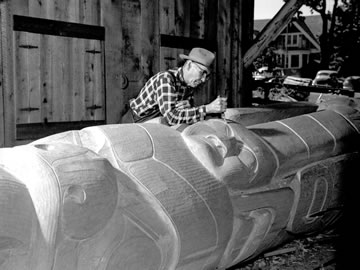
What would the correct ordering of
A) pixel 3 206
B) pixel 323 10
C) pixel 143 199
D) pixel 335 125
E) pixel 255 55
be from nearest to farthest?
1. pixel 3 206
2. pixel 143 199
3. pixel 335 125
4. pixel 255 55
5. pixel 323 10

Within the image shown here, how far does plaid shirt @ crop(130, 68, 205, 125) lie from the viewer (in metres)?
3.35

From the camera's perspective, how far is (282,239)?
254cm

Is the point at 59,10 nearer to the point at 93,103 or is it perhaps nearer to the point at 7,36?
the point at 7,36

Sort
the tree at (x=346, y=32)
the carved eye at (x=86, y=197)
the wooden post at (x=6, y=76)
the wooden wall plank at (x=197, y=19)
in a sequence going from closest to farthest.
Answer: the carved eye at (x=86, y=197) < the wooden post at (x=6, y=76) < the wooden wall plank at (x=197, y=19) < the tree at (x=346, y=32)

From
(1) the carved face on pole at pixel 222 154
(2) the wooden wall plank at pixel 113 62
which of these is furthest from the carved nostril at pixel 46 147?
(2) the wooden wall plank at pixel 113 62

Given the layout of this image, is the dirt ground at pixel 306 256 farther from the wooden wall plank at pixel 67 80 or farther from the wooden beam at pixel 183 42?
the wooden beam at pixel 183 42

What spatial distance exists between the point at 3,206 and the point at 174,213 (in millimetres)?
640

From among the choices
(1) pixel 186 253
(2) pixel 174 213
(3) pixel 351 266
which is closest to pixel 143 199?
(2) pixel 174 213

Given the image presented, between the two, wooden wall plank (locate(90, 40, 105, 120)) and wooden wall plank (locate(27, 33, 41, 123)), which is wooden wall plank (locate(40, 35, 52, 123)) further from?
wooden wall plank (locate(90, 40, 105, 120))

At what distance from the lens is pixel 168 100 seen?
346 centimetres

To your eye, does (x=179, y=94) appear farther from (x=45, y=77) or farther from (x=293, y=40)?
(x=293, y=40)

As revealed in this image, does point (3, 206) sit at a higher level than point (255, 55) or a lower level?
lower

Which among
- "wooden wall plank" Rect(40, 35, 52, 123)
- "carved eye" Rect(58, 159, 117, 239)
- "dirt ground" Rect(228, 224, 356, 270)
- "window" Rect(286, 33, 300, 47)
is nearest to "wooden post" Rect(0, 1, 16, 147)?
"wooden wall plank" Rect(40, 35, 52, 123)

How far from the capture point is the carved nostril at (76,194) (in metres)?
1.44
